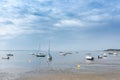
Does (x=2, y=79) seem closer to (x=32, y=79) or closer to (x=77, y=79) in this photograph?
(x=32, y=79)

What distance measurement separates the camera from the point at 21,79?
137 ft

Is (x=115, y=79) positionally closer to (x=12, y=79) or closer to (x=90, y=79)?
(x=90, y=79)

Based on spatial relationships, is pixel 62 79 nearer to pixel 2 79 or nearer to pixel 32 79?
pixel 32 79

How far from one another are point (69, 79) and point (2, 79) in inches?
456

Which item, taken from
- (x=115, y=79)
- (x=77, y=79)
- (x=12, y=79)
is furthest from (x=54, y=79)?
(x=115, y=79)

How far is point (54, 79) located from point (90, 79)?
20.6 feet

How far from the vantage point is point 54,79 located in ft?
137

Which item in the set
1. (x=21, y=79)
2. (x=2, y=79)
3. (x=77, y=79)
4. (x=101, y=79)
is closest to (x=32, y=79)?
(x=21, y=79)

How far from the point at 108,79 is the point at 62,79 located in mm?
7969

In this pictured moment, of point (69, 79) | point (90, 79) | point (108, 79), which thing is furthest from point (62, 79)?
point (108, 79)

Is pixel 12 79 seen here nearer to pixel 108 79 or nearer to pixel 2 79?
pixel 2 79

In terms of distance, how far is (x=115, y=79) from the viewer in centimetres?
4022

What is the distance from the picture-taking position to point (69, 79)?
136 ft

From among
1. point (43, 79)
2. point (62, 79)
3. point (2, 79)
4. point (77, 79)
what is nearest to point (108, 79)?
point (77, 79)
